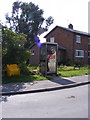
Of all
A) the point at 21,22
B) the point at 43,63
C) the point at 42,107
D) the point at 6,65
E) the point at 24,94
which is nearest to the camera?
the point at 42,107

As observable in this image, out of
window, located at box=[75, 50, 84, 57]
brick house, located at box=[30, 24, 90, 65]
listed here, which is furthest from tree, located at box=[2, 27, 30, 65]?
window, located at box=[75, 50, 84, 57]

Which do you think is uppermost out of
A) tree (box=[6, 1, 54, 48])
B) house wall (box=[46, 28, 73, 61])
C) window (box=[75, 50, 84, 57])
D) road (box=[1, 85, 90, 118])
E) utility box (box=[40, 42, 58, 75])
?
tree (box=[6, 1, 54, 48])

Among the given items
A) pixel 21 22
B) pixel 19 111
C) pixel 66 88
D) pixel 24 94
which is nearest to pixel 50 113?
pixel 19 111

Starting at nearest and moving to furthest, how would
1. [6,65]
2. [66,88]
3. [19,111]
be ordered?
[19,111]
[66,88]
[6,65]

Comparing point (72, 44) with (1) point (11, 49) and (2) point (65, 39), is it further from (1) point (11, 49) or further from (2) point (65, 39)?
(1) point (11, 49)

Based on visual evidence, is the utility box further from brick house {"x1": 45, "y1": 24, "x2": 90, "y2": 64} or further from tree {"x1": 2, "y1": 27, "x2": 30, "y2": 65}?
brick house {"x1": 45, "y1": 24, "x2": 90, "y2": 64}

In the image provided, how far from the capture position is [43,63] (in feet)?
53.9

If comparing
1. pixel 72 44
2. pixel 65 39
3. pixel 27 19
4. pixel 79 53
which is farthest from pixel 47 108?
pixel 27 19

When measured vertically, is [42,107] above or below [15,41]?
below

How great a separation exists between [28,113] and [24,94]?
11.7 feet

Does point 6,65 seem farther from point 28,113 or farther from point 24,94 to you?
point 28,113

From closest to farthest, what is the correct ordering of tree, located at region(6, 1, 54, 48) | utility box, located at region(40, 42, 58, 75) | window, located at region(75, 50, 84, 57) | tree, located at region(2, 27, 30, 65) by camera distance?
tree, located at region(2, 27, 30, 65) < utility box, located at region(40, 42, 58, 75) < window, located at region(75, 50, 84, 57) < tree, located at region(6, 1, 54, 48)

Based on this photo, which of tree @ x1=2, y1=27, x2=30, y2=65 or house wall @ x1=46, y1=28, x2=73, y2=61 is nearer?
tree @ x1=2, y1=27, x2=30, y2=65

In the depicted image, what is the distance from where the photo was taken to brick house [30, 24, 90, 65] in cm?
3391
